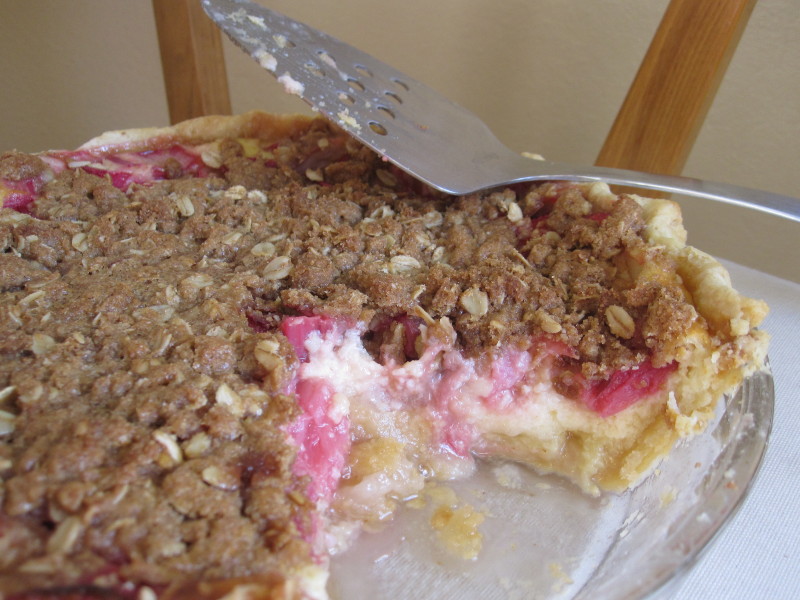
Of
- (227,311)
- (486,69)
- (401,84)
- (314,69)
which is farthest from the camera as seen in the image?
(486,69)

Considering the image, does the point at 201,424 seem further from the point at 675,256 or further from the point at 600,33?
the point at 600,33

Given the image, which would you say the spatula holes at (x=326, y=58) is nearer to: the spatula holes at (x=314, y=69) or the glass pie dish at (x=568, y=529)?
the spatula holes at (x=314, y=69)

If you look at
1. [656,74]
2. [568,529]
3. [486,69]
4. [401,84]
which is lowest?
[568,529]

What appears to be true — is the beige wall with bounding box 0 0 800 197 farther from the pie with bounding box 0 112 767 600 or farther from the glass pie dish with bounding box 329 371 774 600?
the glass pie dish with bounding box 329 371 774 600

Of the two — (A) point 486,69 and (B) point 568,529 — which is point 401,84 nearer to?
(B) point 568,529

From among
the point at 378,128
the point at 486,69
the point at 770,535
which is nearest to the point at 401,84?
the point at 378,128

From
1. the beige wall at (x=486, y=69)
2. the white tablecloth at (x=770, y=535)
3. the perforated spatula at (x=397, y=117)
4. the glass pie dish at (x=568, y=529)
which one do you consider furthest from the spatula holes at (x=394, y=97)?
the beige wall at (x=486, y=69)

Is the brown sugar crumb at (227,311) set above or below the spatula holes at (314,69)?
below
